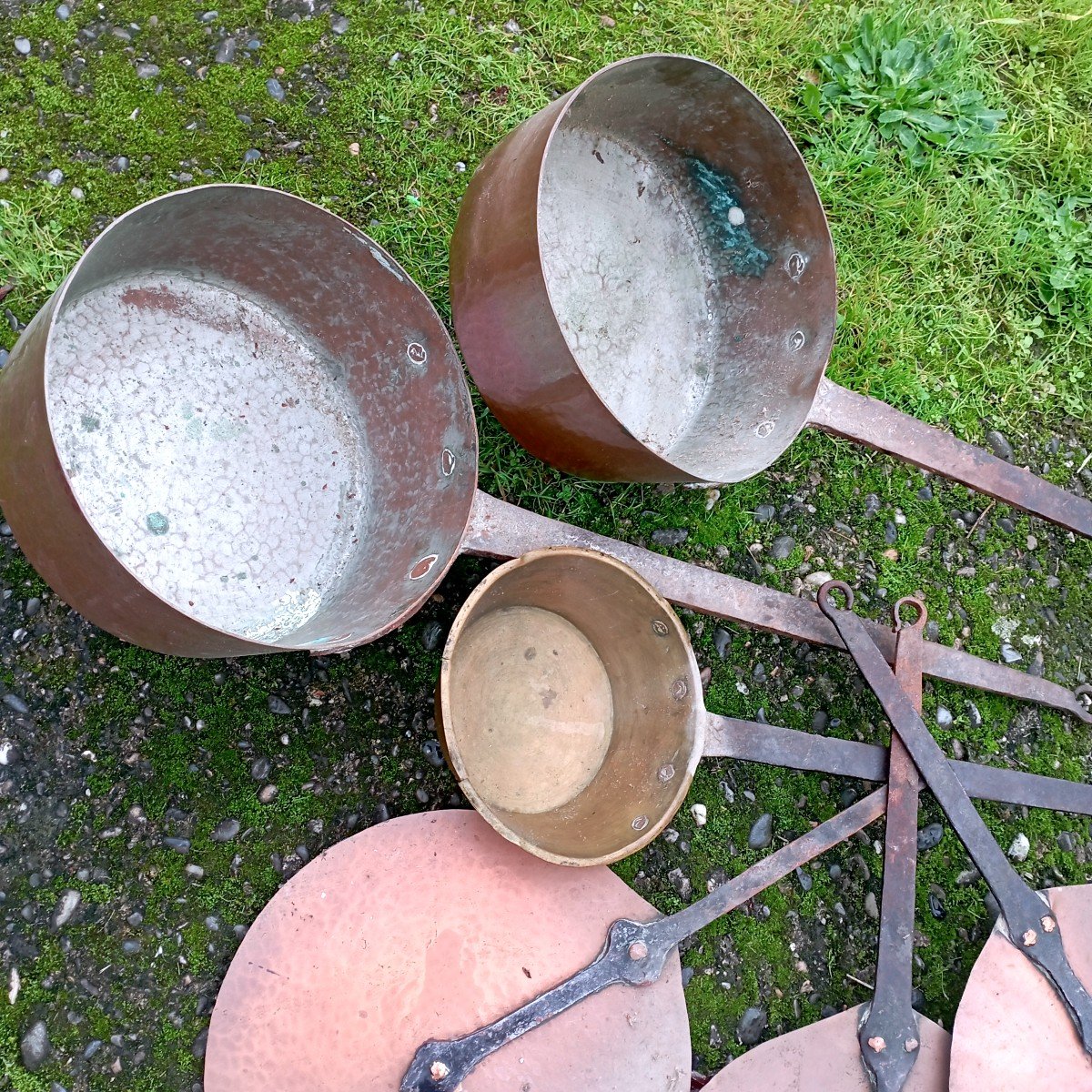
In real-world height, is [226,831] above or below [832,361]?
below

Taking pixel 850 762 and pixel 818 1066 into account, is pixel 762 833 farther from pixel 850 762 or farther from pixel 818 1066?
pixel 818 1066

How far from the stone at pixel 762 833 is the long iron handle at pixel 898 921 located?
0.26 m

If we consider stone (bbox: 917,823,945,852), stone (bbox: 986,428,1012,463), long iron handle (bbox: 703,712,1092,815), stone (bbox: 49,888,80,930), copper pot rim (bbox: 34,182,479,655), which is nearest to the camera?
copper pot rim (bbox: 34,182,479,655)

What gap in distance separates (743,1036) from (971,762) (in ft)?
2.83

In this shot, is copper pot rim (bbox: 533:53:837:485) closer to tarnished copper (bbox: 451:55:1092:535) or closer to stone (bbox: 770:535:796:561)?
tarnished copper (bbox: 451:55:1092:535)

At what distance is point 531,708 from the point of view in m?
2.05

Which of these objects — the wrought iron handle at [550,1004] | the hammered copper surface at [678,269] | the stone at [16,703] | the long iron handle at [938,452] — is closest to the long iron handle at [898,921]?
the long iron handle at [938,452]

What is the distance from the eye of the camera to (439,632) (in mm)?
2055

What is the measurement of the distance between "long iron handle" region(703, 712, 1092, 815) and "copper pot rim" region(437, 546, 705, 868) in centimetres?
10

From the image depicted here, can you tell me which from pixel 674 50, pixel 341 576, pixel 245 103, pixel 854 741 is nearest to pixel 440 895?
pixel 341 576

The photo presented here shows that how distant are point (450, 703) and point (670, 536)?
76 cm

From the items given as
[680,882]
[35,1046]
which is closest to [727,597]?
[680,882]

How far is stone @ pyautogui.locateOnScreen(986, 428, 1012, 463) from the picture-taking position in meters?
2.62

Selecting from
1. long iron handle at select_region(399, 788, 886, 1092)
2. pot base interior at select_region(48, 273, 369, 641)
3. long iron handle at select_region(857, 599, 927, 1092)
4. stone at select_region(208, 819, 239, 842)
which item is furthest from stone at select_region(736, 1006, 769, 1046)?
pot base interior at select_region(48, 273, 369, 641)
